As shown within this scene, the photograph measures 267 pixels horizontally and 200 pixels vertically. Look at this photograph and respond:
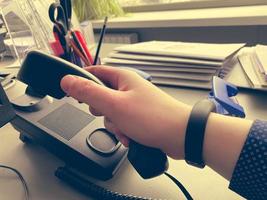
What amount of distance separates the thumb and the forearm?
0.14m

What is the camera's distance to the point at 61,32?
26.7 inches

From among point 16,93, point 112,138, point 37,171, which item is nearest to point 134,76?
point 112,138

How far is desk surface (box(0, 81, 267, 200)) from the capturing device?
44 centimetres

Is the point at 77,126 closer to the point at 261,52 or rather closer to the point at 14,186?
the point at 14,186

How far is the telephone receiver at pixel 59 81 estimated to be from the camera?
1.36 feet

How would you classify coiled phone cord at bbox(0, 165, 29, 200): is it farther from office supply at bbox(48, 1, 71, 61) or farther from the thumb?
office supply at bbox(48, 1, 71, 61)

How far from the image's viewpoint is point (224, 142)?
0.39 m

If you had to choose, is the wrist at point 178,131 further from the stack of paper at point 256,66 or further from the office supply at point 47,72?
the stack of paper at point 256,66

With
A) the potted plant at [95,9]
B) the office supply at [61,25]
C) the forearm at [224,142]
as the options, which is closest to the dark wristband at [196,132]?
the forearm at [224,142]

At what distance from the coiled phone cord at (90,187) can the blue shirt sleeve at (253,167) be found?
3.1 inches

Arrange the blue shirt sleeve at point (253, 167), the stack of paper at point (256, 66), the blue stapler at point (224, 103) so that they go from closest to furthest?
1. the blue shirt sleeve at point (253, 167)
2. the blue stapler at point (224, 103)
3. the stack of paper at point (256, 66)

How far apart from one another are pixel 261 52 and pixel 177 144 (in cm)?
51

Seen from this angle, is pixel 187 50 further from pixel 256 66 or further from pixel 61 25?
pixel 61 25

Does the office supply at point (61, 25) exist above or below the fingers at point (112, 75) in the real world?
above
